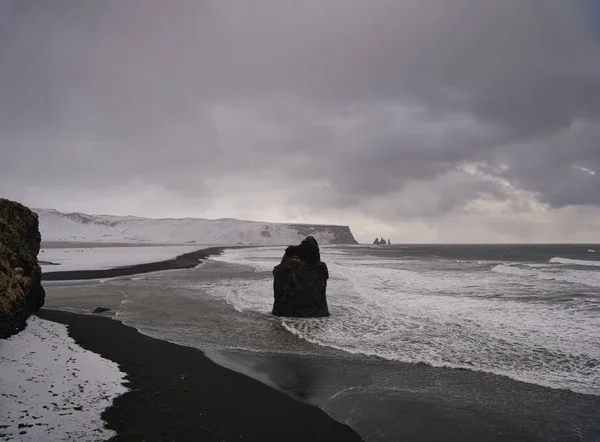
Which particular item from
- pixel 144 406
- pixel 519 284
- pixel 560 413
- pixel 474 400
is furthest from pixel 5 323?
→ pixel 519 284

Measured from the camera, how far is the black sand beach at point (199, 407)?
6.28 metres

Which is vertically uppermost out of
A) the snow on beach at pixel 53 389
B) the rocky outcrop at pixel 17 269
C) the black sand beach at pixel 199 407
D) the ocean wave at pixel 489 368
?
the rocky outcrop at pixel 17 269

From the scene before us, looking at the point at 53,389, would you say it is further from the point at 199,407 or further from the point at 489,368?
the point at 489,368

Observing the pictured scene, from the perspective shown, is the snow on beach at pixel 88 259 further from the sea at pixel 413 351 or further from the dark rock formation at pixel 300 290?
the dark rock formation at pixel 300 290

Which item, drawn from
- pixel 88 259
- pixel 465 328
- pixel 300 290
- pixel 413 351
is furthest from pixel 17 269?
pixel 88 259

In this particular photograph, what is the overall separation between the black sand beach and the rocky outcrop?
6.48 ft

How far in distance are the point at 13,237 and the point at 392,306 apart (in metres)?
16.8

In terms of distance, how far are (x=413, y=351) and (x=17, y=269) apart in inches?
499

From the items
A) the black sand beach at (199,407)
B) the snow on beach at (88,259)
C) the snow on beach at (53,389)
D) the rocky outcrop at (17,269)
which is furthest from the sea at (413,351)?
the snow on beach at (88,259)

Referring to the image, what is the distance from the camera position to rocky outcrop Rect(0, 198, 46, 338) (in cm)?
955

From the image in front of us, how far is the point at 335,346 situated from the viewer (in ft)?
41.1

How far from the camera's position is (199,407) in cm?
731

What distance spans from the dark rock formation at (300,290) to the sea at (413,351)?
0.83 metres

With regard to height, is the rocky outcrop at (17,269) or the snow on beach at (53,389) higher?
the rocky outcrop at (17,269)
